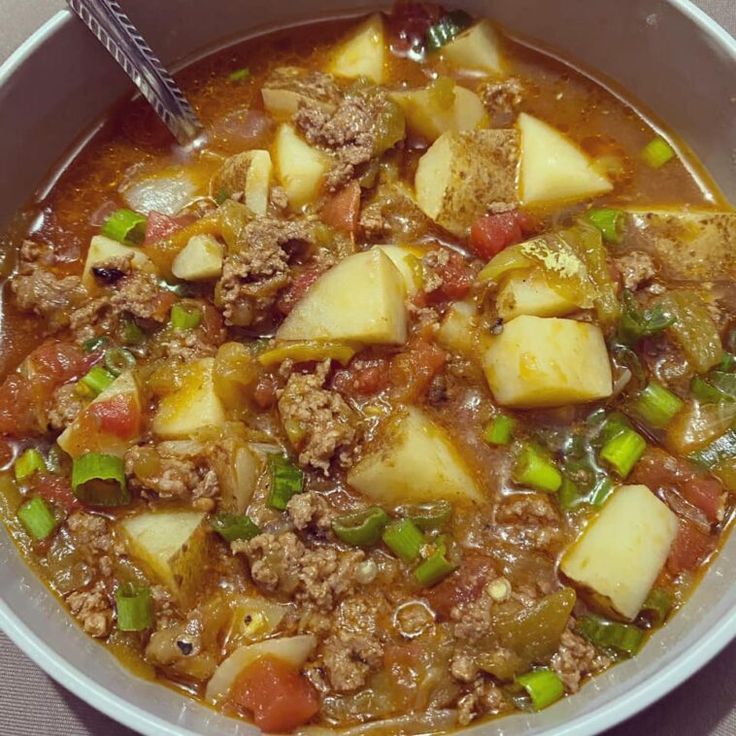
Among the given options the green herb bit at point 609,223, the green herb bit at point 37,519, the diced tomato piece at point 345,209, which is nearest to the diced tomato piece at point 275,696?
the green herb bit at point 37,519

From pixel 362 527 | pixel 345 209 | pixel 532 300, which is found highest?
pixel 345 209

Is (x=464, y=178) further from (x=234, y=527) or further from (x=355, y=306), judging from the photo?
(x=234, y=527)

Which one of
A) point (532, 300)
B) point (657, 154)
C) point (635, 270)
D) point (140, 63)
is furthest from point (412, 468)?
point (140, 63)

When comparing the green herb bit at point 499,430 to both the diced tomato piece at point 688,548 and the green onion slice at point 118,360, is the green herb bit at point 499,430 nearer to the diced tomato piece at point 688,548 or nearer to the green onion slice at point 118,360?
the diced tomato piece at point 688,548

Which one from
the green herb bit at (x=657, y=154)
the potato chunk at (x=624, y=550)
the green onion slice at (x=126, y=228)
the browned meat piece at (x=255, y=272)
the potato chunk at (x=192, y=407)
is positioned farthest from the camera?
the green herb bit at (x=657, y=154)

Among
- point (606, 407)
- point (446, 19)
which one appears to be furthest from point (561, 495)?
point (446, 19)

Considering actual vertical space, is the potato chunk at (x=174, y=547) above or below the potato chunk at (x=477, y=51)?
below
